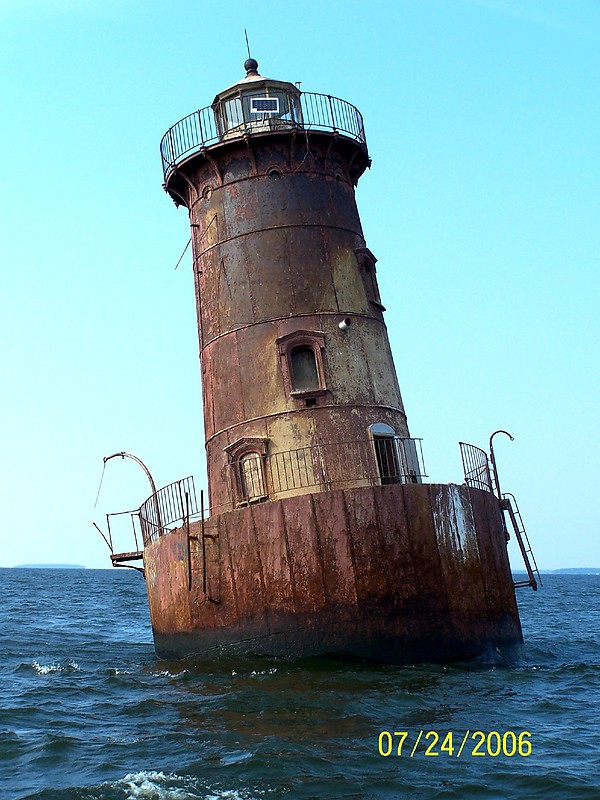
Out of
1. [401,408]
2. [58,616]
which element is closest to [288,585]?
[401,408]

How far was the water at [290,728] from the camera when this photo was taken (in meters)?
8.88

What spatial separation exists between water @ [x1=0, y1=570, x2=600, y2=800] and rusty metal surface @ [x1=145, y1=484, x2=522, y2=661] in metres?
0.45

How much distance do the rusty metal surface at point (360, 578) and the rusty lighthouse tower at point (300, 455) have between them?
0.03 metres

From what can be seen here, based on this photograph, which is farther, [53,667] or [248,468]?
[248,468]

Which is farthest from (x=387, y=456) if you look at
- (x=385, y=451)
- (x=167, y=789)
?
(x=167, y=789)

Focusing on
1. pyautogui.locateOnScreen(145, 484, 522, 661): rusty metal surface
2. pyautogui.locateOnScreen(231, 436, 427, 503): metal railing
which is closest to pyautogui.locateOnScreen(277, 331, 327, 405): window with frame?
pyautogui.locateOnScreen(231, 436, 427, 503): metal railing

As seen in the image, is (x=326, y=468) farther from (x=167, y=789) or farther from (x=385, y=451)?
(x=167, y=789)

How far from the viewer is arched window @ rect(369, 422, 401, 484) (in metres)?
17.9

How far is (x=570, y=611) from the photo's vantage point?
35750 millimetres

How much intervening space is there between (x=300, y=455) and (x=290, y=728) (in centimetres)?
721

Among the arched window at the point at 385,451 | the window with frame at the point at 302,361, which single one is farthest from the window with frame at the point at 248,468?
the arched window at the point at 385,451

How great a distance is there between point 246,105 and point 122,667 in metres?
12.5

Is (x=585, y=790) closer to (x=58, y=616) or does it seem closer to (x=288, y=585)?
(x=288, y=585)

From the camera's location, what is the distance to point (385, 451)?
712 inches
